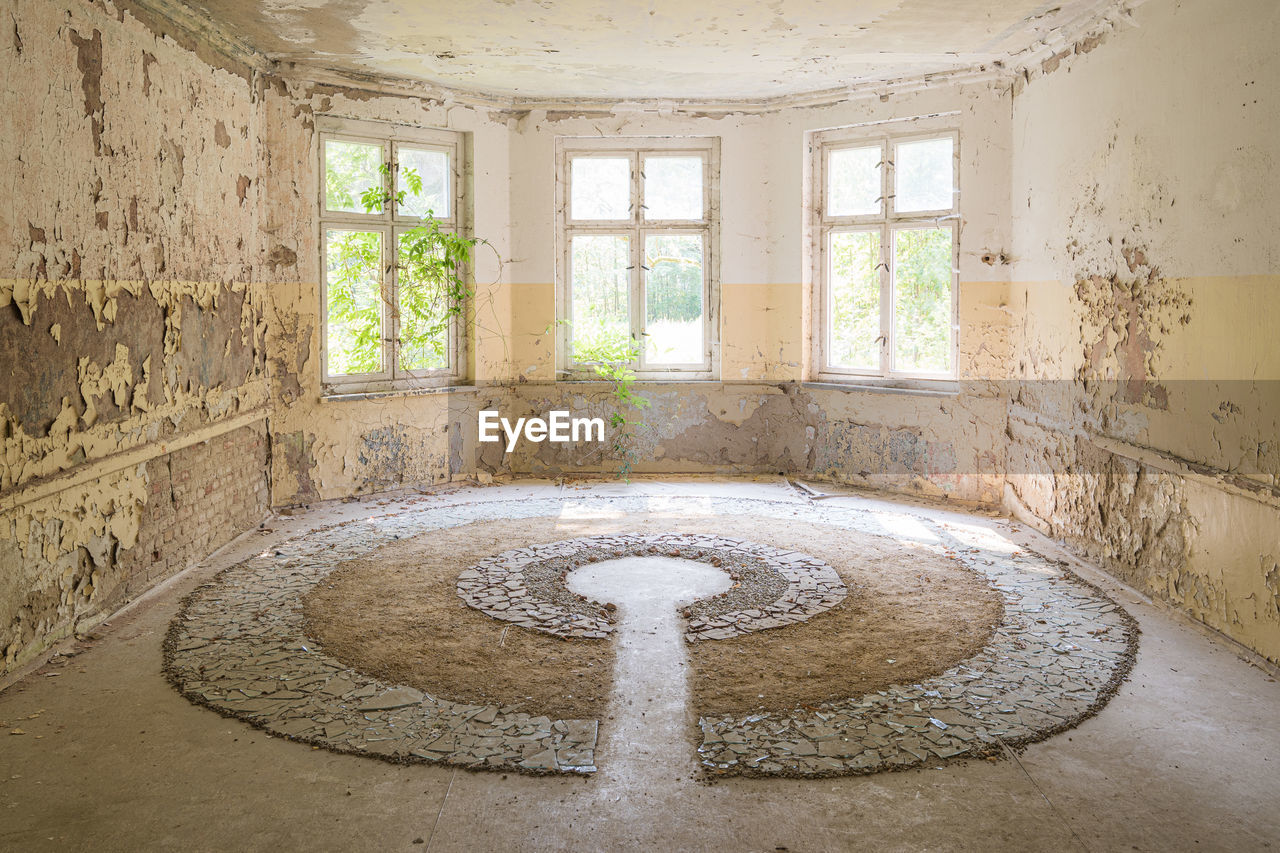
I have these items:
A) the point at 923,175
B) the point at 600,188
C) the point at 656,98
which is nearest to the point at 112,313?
the point at 600,188

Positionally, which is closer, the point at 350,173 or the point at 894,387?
the point at 350,173

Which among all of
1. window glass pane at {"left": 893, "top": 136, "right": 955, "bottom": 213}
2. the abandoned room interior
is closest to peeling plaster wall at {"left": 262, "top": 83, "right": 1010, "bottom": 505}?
the abandoned room interior

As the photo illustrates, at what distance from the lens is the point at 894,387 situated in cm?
727

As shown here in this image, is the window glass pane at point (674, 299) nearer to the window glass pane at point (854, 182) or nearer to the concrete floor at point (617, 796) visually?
the window glass pane at point (854, 182)

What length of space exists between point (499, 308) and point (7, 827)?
5658 millimetres

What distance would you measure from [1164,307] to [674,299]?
4.12m

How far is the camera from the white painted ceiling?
207 inches

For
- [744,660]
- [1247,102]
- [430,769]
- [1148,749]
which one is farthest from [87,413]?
[1247,102]

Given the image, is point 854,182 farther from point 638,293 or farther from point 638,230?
point 638,293

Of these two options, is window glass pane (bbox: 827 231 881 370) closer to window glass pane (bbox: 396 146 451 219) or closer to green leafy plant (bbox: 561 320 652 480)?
green leafy plant (bbox: 561 320 652 480)

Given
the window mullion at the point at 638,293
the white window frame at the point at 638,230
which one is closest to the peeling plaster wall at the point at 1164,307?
the white window frame at the point at 638,230

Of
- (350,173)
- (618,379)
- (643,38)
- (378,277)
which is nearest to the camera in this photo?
(643,38)

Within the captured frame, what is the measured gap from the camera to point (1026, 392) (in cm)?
635

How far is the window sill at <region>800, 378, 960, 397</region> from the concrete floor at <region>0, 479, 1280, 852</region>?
12.4 ft
